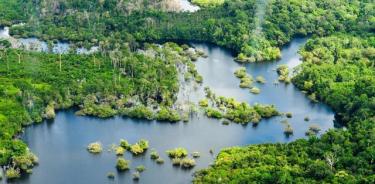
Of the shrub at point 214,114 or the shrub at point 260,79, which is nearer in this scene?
the shrub at point 214,114

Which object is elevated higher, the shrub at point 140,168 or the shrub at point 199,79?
the shrub at point 199,79

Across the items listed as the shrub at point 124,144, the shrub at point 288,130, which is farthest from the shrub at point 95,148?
the shrub at point 288,130

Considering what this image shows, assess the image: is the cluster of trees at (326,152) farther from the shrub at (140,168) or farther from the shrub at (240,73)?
the shrub at (240,73)

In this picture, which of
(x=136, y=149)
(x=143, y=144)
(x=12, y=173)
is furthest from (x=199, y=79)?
(x=12, y=173)

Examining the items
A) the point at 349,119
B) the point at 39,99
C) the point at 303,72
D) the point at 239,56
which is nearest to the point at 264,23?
the point at 239,56

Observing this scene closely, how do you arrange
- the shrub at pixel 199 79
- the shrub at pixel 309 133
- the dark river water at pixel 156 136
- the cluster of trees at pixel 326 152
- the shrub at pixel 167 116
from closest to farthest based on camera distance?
the cluster of trees at pixel 326 152 < the dark river water at pixel 156 136 < the shrub at pixel 309 133 < the shrub at pixel 167 116 < the shrub at pixel 199 79

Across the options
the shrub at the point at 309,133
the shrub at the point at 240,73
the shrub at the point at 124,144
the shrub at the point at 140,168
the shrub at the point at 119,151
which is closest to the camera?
the shrub at the point at 140,168

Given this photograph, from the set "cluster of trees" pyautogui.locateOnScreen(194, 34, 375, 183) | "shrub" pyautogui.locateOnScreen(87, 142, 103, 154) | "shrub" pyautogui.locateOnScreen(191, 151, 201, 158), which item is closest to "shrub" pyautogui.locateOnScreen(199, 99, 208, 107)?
"shrub" pyautogui.locateOnScreen(191, 151, 201, 158)
